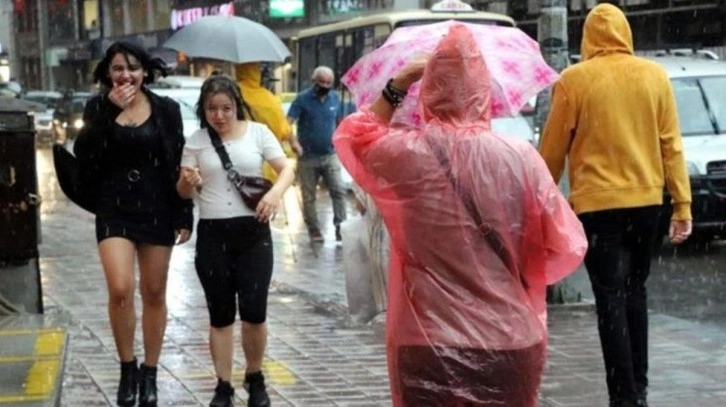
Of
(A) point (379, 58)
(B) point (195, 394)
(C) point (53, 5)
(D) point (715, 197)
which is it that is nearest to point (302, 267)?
(D) point (715, 197)

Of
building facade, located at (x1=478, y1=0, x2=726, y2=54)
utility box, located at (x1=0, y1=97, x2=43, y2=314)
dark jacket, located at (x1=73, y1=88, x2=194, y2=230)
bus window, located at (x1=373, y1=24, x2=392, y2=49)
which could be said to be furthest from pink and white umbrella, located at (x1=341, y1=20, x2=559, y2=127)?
building facade, located at (x1=478, y1=0, x2=726, y2=54)

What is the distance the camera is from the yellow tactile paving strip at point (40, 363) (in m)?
7.64

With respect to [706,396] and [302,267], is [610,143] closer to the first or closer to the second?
[706,396]

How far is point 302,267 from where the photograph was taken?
14.0 meters

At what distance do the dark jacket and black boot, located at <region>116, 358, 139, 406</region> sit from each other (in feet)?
2.42

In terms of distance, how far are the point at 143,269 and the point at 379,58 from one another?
1.66 metres

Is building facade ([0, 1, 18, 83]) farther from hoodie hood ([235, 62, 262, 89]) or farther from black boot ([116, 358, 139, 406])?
black boot ([116, 358, 139, 406])

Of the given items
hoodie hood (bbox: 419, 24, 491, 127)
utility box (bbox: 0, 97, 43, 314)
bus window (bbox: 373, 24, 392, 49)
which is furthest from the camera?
bus window (bbox: 373, 24, 392, 49)

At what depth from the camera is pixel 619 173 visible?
7.12 metres

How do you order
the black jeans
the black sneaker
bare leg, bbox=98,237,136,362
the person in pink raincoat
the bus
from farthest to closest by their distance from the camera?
the bus
the black sneaker
bare leg, bbox=98,237,136,362
the black jeans
the person in pink raincoat

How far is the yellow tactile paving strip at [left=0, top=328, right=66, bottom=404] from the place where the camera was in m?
7.64

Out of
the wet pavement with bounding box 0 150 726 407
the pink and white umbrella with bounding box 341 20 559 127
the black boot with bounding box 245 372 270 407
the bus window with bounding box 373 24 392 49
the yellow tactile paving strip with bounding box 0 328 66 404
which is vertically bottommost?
the wet pavement with bounding box 0 150 726 407

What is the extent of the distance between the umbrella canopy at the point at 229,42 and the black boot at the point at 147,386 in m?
2.66

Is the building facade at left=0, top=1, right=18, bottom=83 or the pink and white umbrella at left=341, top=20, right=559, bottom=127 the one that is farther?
the building facade at left=0, top=1, right=18, bottom=83
